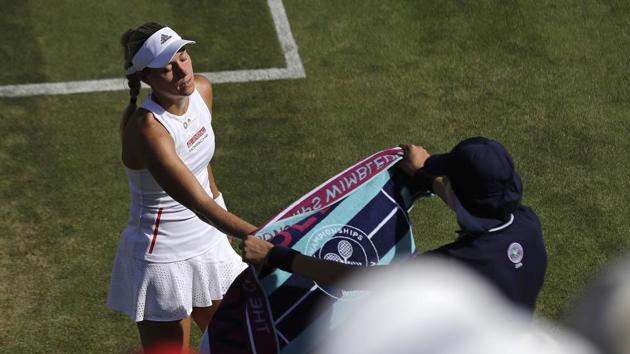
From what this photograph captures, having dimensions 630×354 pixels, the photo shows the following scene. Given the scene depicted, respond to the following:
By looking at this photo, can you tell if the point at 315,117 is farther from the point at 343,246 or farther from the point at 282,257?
the point at 282,257

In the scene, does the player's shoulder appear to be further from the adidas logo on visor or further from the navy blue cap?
the navy blue cap

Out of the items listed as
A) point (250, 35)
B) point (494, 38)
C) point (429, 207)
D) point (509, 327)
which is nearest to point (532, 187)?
point (429, 207)

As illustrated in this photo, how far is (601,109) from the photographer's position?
792cm

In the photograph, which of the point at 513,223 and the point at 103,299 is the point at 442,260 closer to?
the point at 513,223

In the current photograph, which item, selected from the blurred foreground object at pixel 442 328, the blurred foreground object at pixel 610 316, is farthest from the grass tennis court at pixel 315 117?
the blurred foreground object at pixel 610 316

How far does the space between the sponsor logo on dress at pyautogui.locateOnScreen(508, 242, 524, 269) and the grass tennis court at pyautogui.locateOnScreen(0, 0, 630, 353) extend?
2.54 m

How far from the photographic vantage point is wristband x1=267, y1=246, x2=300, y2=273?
4.09 m

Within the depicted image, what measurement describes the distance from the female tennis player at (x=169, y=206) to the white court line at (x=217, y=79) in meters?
3.15

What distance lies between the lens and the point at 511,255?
3750 millimetres

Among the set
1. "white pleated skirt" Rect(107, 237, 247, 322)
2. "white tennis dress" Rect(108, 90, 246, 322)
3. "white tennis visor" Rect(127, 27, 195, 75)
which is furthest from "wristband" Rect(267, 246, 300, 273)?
"white tennis visor" Rect(127, 27, 195, 75)

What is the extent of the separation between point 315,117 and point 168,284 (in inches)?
124

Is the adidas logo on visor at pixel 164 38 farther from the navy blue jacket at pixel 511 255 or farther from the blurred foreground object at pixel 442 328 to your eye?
the blurred foreground object at pixel 442 328

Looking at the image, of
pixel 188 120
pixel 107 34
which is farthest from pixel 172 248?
pixel 107 34

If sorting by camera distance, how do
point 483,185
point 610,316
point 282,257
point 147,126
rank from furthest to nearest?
point 147,126, point 282,257, point 483,185, point 610,316
